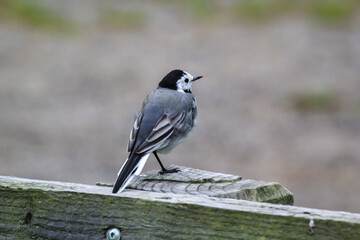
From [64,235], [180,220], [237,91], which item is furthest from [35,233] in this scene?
[237,91]

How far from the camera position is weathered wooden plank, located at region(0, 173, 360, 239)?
8.04 ft

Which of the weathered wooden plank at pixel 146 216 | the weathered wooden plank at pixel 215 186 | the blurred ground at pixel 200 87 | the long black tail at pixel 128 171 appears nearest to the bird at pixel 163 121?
the long black tail at pixel 128 171

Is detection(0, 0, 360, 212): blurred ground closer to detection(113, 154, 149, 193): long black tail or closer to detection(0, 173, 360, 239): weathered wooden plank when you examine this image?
detection(113, 154, 149, 193): long black tail

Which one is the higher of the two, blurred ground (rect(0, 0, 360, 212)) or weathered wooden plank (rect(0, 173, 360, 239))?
blurred ground (rect(0, 0, 360, 212))

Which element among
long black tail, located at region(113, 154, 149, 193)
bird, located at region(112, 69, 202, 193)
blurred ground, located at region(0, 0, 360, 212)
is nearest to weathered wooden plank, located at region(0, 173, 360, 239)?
long black tail, located at region(113, 154, 149, 193)

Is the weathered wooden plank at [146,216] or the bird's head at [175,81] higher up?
the bird's head at [175,81]

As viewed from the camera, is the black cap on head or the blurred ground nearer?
the black cap on head

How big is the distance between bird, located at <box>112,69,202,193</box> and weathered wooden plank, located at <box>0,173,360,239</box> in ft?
3.03

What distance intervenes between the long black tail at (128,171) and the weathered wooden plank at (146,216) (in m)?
0.08

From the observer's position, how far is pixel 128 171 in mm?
3393

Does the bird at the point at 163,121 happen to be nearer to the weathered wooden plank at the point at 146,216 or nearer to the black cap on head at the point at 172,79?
the black cap on head at the point at 172,79

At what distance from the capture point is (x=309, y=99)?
13031mm

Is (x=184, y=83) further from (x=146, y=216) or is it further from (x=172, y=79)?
(x=146, y=216)

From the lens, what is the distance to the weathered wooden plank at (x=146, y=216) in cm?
245
